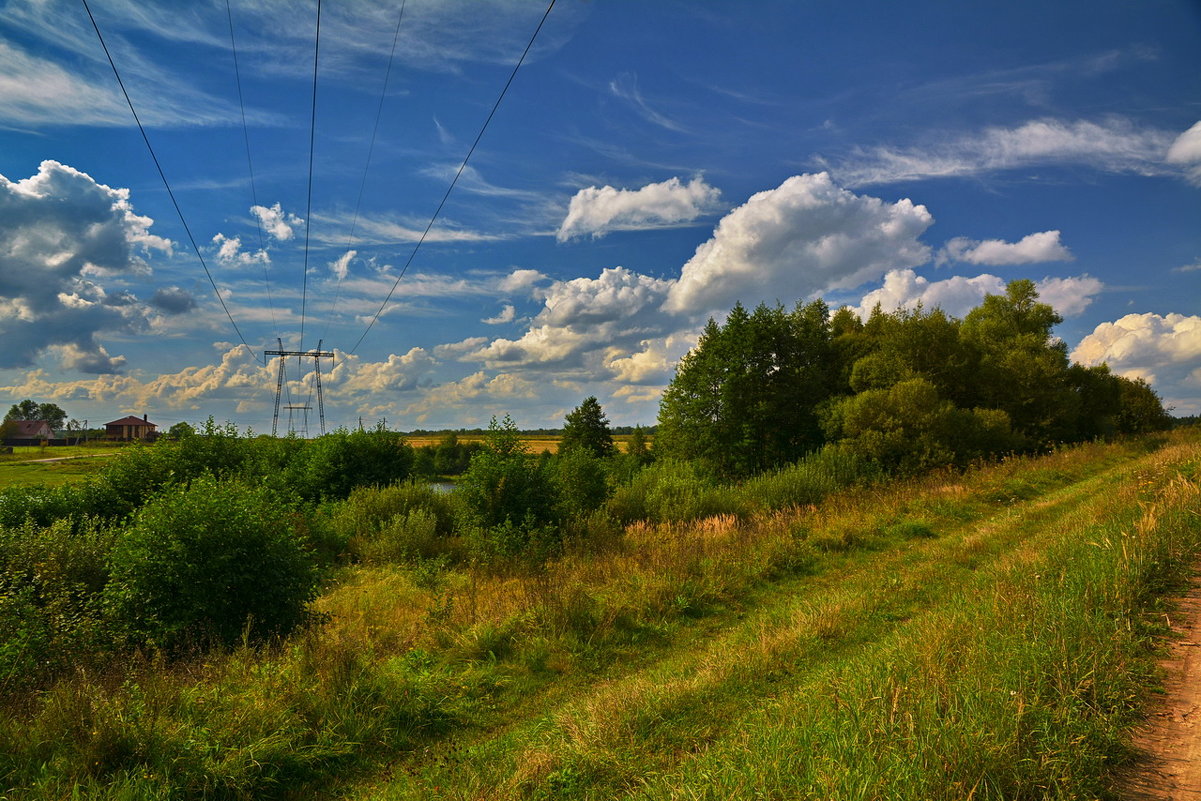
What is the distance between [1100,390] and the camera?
41.1 meters

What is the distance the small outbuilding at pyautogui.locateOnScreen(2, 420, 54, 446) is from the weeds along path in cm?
13091

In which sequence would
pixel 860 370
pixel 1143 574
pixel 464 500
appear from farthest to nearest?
pixel 860 370 < pixel 464 500 < pixel 1143 574

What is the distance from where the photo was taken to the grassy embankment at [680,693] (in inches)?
145

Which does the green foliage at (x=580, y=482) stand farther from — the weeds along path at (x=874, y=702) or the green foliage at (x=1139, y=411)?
the green foliage at (x=1139, y=411)

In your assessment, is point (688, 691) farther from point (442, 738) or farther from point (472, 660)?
point (472, 660)

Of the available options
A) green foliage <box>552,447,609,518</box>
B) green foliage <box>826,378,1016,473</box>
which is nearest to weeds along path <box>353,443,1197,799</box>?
green foliage <box>552,447,609,518</box>

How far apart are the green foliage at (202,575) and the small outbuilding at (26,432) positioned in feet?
411

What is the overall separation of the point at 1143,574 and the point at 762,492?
38.6 ft

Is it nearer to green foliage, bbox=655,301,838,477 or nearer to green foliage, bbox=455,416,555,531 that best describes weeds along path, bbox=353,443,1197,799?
green foliage, bbox=455,416,555,531

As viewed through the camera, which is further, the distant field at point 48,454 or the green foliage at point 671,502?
the distant field at point 48,454

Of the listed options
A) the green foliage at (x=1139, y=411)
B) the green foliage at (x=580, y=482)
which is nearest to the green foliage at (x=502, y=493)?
the green foliage at (x=580, y=482)

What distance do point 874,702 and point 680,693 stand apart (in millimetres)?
1852

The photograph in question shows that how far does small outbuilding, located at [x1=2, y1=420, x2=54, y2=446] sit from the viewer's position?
96900 millimetres

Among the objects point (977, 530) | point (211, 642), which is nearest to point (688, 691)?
point (211, 642)
